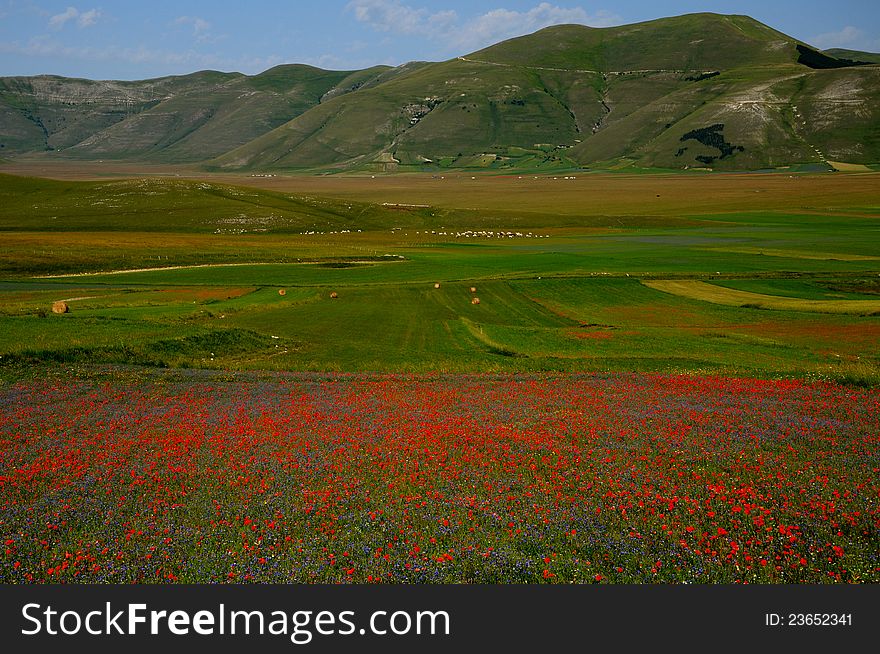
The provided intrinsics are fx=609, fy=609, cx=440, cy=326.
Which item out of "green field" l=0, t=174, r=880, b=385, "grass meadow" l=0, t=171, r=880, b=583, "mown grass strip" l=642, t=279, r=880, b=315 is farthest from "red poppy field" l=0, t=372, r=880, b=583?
"mown grass strip" l=642, t=279, r=880, b=315

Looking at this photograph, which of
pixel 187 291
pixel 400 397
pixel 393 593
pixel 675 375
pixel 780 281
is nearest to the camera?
pixel 393 593

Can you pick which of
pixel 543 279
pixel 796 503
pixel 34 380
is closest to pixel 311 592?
pixel 796 503

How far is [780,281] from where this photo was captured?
283ft

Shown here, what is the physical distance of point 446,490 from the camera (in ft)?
53.3

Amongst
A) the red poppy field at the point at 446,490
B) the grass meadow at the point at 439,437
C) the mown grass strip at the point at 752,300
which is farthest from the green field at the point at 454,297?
the red poppy field at the point at 446,490

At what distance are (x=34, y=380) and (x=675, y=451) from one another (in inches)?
1266

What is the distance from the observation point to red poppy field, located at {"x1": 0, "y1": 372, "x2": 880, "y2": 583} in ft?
39.6

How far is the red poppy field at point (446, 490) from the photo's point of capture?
39.6ft

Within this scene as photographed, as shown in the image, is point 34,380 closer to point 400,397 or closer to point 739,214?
point 400,397

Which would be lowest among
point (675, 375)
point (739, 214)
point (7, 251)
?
point (675, 375)

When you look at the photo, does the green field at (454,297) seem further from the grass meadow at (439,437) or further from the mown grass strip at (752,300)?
the grass meadow at (439,437)

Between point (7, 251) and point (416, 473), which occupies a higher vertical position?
point (7, 251)

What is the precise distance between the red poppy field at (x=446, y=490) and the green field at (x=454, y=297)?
14.3 meters

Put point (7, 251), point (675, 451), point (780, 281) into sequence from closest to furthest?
point (675, 451)
point (780, 281)
point (7, 251)
